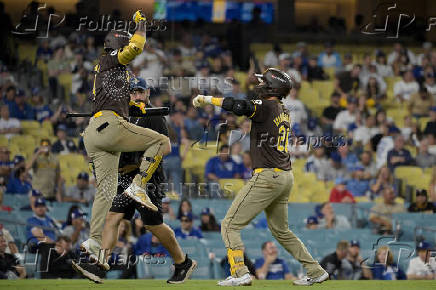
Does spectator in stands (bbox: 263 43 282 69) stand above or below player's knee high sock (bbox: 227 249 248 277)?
above

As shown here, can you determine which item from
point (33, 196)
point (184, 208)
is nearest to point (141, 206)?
point (184, 208)

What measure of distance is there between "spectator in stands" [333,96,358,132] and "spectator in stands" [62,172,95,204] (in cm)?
507

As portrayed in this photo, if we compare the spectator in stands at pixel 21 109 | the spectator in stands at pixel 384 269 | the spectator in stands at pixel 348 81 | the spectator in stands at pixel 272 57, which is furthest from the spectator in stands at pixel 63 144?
the spectator in stands at pixel 348 81

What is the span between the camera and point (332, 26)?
61.9 ft

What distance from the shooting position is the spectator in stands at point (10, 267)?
420 inches

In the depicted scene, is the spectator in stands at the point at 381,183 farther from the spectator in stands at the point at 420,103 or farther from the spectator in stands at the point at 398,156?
the spectator in stands at the point at 420,103

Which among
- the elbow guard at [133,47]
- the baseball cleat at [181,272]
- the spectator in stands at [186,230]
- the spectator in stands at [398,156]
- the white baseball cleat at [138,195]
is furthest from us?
the spectator in stands at [398,156]

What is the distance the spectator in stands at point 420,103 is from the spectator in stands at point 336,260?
18.1ft

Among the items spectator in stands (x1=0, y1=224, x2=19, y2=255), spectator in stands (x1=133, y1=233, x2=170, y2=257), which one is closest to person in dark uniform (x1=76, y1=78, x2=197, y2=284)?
spectator in stands (x1=133, y1=233, x2=170, y2=257)

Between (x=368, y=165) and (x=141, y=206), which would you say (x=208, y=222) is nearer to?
(x=368, y=165)

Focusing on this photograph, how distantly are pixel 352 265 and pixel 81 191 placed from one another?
4.36m

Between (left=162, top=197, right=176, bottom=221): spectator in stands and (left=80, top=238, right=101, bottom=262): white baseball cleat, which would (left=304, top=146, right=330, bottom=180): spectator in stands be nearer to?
(left=162, top=197, right=176, bottom=221): spectator in stands

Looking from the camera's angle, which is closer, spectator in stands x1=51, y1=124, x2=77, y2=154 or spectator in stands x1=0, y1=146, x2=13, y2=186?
spectator in stands x1=0, y1=146, x2=13, y2=186

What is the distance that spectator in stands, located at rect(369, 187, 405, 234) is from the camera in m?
13.2
